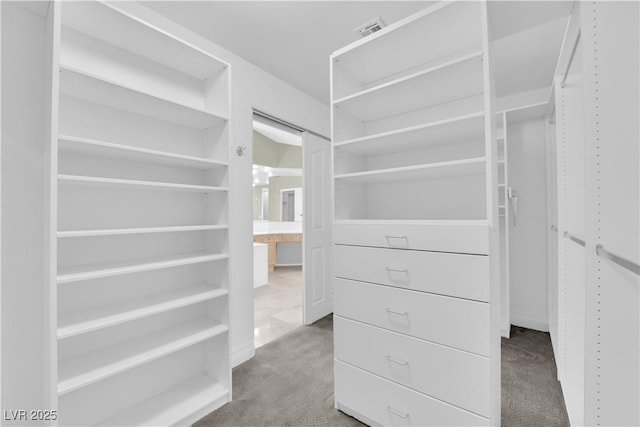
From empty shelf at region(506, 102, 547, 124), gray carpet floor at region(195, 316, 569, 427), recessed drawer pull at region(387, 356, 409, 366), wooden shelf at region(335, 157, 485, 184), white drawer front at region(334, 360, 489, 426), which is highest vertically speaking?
empty shelf at region(506, 102, 547, 124)

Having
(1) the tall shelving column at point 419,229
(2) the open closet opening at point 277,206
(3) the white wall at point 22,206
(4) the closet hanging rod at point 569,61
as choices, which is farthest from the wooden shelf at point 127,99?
(2) the open closet opening at point 277,206

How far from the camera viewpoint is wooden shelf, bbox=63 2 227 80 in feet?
4.45

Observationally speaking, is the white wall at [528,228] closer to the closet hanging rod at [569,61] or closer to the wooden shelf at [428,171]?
the closet hanging rod at [569,61]

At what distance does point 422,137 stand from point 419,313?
0.96 m

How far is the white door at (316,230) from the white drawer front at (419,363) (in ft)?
4.64

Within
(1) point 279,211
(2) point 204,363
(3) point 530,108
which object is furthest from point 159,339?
(1) point 279,211

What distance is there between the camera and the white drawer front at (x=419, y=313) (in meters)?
1.24

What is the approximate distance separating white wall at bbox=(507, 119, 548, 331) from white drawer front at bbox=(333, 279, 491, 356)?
2.23m

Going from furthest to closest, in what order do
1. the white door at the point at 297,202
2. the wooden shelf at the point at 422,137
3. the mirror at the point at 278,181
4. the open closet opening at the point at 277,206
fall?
the white door at the point at 297,202 < the mirror at the point at 278,181 < the open closet opening at the point at 277,206 < the wooden shelf at the point at 422,137

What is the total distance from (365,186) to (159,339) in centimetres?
166

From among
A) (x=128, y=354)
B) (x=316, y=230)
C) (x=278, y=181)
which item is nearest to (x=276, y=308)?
(x=316, y=230)

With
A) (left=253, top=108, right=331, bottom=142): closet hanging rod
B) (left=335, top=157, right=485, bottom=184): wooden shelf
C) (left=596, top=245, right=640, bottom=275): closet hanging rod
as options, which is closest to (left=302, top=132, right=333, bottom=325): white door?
(left=253, top=108, right=331, bottom=142): closet hanging rod

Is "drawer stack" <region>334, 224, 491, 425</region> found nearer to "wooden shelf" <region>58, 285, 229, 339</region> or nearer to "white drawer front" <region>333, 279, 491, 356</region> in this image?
"white drawer front" <region>333, 279, 491, 356</region>

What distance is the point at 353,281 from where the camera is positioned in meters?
1.66
